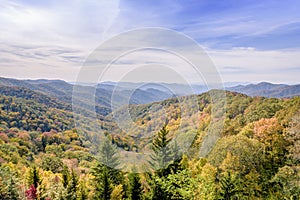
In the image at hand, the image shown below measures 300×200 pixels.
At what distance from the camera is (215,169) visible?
25.1m

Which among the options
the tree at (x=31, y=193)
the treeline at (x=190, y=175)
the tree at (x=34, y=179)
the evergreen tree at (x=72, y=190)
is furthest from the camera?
the tree at (x=34, y=179)

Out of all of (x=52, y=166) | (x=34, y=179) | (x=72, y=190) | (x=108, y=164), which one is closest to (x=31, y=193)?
(x=34, y=179)

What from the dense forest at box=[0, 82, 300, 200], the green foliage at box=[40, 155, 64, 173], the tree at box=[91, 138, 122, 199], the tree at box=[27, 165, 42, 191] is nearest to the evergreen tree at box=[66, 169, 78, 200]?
the dense forest at box=[0, 82, 300, 200]

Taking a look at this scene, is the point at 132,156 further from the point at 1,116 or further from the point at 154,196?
the point at 1,116

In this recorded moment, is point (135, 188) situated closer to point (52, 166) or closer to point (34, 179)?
point (34, 179)

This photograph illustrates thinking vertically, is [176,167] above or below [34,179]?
above

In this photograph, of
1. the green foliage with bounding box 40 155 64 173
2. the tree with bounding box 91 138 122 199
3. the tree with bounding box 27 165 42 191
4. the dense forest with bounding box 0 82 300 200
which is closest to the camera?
the dense forest with bounding box 0 82 300 200

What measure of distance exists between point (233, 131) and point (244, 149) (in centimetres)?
1652

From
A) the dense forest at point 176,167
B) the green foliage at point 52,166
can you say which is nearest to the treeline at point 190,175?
the dense forest at point 176,167

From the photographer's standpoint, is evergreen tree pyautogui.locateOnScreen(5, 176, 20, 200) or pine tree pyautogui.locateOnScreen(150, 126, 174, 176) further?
evergreen tree pyautogui.locateOnScreen(5, 176, 20, 200)

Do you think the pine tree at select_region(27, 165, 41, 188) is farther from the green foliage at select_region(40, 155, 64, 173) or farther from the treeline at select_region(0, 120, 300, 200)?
the green foliage at select_region(40, 155, 64, 173)

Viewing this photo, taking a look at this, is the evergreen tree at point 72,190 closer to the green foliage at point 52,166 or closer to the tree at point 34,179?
the tree at point 34,179

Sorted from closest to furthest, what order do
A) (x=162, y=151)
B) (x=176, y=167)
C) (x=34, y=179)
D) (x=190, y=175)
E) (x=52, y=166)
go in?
(x=190, y=175), (x=176, y=167), (x=162, y=151), (x=34, y=179), (x=52, y=166)

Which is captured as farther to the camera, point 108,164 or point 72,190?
point 108,164
